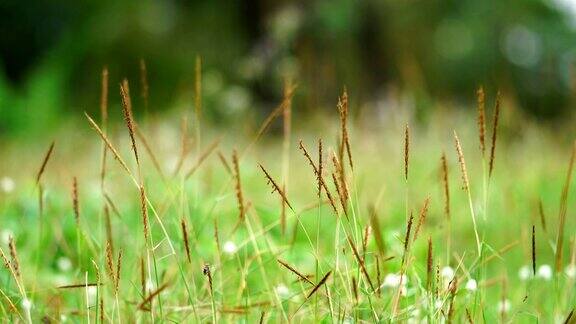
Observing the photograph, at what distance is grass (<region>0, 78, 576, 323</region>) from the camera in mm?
1395

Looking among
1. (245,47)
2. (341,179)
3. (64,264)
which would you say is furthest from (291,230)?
(245,47)

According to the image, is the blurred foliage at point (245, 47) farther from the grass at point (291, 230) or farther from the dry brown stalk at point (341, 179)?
the dry brown stalk at point (341, 179)

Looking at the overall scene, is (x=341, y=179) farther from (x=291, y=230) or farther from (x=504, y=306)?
(x=291, y=230)

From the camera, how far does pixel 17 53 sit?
38.3 ft

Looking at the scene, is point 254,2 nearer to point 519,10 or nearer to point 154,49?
point 154,49

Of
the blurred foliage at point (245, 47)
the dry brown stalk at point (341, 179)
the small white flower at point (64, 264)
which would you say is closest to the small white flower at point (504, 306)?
the dry brown stalk at point (341, 179)

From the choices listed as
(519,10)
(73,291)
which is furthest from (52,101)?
(519,10)

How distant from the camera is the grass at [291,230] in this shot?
4.58 ft

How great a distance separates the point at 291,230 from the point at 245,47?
321 inches

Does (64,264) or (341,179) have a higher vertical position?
(341,179)

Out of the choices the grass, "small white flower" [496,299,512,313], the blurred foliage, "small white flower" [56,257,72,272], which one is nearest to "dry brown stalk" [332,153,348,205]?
the grass

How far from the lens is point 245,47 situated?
1062 cm

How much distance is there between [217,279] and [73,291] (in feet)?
1.09

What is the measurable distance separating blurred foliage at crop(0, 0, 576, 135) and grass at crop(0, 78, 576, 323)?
3.36m
